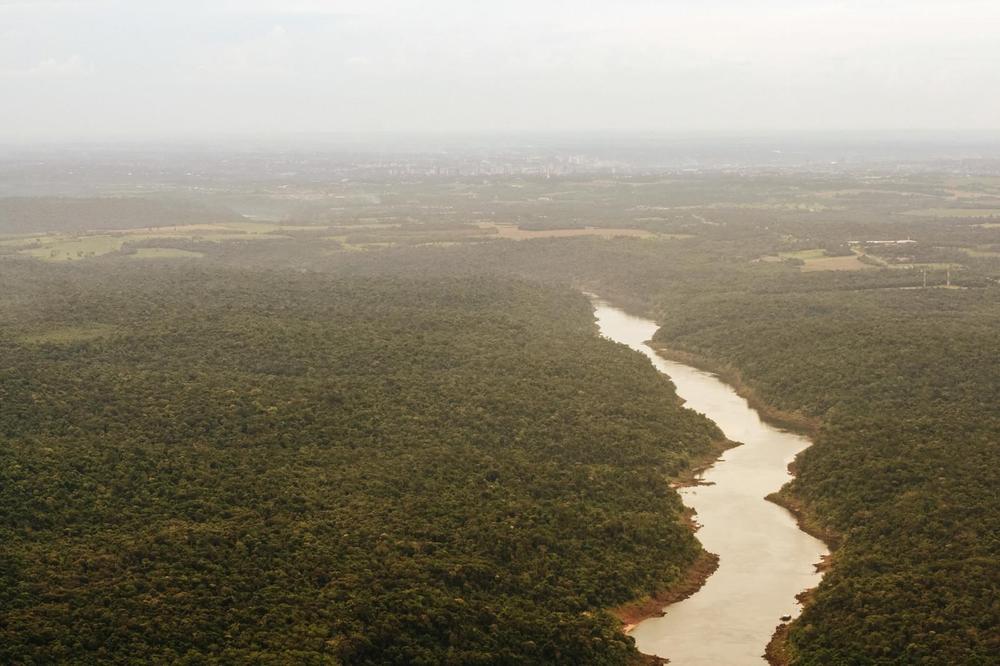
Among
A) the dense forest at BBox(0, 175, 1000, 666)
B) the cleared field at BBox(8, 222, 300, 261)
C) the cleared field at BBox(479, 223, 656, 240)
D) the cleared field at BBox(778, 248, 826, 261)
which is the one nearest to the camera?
the dense forest at BBox(0, 175, 1000, 666)

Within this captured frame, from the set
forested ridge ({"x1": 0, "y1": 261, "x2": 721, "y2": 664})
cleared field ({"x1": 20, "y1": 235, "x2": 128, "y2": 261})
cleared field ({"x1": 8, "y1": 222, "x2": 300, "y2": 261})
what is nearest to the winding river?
forested ridge ({"x1": 0, "y1": 261, "x2": 721, "y2": 664})

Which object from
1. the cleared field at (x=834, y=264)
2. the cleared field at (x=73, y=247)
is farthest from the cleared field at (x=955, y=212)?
the cleared field at (x=73, y=247)

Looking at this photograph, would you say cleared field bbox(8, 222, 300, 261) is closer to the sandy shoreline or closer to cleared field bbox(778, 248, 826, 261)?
cleared field bbox(778, 248, 826, 261)

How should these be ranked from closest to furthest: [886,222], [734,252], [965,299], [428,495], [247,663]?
1. [247,663]
2. [428,495]
3. [965,299]
4. [734,252]
5. [886,222]

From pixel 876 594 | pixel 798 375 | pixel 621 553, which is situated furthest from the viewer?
pixel 798 375

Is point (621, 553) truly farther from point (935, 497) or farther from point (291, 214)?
point (291, 214)

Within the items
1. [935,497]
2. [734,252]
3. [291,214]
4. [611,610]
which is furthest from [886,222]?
[611,610]

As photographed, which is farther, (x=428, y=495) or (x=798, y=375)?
(x=798, y=375)
